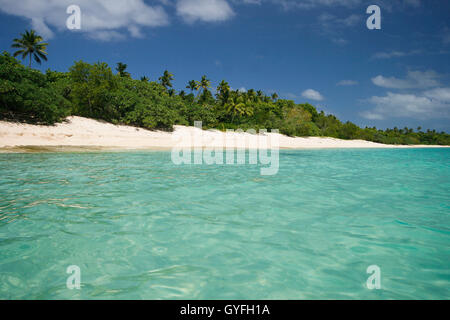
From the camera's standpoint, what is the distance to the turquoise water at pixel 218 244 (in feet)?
7.67

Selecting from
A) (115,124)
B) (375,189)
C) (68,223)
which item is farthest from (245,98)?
(68,223)

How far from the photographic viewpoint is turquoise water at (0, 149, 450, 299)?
2.34 meters

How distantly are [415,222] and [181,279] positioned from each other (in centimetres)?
412

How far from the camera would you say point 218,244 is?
3238 millimetres

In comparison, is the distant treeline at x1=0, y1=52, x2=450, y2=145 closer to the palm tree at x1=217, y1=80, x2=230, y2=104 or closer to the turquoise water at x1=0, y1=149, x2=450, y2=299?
the palm tree at x1=217, y1=80, x2=230, y2=104

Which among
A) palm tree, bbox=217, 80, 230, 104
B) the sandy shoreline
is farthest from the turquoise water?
palm tree, bbox=217, 80, 230, 104

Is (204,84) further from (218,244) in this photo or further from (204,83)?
(218,244)

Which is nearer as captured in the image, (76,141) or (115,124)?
(76,141)

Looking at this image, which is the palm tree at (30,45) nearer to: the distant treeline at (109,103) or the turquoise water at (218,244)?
the distant treeline at (109,103)

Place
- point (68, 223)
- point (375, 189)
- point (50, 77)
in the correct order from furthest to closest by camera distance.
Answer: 1. point (50, 77)
2. point (375, 189)
3. point (68, 223)

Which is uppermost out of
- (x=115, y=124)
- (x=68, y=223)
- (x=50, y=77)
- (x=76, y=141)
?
(x=50, y=77)

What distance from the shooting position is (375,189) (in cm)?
706

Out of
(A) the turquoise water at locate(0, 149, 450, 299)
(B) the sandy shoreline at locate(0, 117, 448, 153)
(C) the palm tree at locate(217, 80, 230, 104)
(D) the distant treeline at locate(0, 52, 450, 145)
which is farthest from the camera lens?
(C) the palm tree at locate(217, 80, 230, 104)
